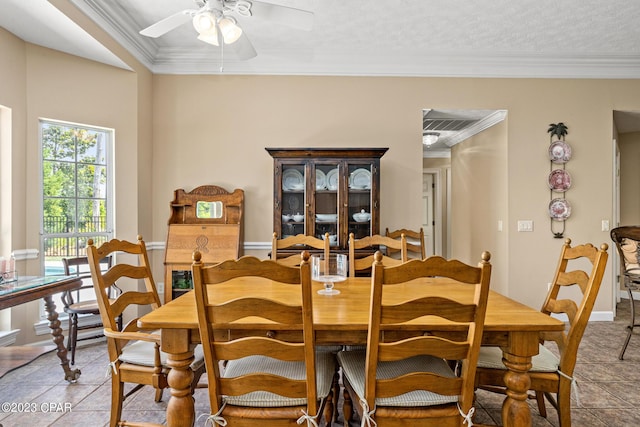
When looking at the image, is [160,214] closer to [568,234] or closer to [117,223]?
[117,223]

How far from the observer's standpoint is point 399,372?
1.58 m

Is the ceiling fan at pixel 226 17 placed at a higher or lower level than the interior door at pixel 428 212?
higher

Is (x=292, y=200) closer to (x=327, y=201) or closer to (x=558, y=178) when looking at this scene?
(x=327, y=201)

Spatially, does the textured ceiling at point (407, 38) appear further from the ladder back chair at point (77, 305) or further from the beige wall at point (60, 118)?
the ladder back chair at point (77, 305)

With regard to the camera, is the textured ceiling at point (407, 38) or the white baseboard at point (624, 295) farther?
the white baseboard at point (624, 295)

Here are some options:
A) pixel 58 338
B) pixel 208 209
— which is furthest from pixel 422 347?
pixel 208 209

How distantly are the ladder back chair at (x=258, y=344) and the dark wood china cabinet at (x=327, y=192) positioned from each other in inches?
86.4

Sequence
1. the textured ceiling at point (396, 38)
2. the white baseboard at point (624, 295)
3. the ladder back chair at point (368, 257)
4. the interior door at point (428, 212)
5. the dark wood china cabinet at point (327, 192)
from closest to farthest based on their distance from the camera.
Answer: the ladder back chair at point (368, 257)
the textured ceiling at point (396, 38)
the dark wood china cabinet at point (327, 192)
the white baseboard at point (624, 295)
the interior door at point (428, 212)

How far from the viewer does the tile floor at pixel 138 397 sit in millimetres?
2066

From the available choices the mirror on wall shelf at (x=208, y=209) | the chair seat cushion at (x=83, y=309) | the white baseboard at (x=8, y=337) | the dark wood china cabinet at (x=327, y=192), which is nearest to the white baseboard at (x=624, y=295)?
the dark wood china cabinet at (x=327, y=192)

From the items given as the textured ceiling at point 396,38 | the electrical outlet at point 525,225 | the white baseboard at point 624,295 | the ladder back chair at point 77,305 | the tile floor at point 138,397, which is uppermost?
the textured ceiling at point 396,38

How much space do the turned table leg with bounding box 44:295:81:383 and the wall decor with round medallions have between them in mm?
4471

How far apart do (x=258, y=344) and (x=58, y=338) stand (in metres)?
1.89

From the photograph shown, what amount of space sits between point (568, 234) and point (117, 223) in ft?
15.0
